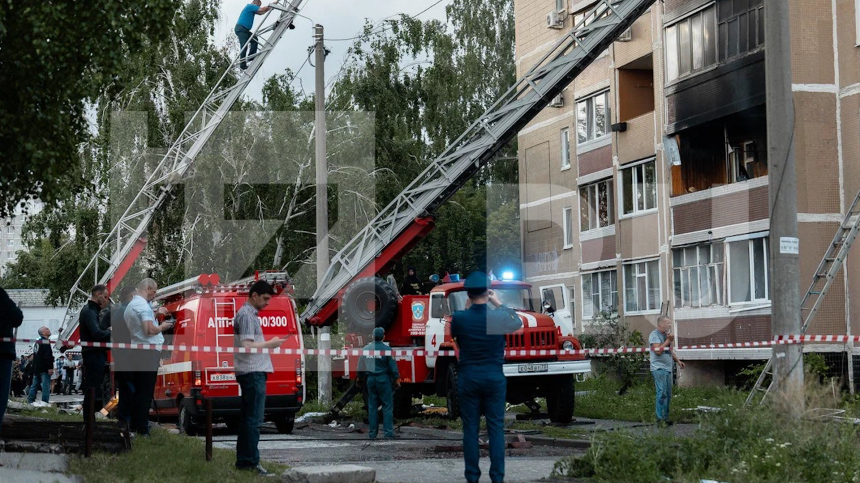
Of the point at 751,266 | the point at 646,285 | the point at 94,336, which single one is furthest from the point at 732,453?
the point at 646,285

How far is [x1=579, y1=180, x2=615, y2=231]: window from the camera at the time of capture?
114ft

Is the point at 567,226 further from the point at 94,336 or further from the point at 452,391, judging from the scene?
the point at 94,336

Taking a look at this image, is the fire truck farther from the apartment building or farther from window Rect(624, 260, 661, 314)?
window Rect(624, 260, 661, 314)

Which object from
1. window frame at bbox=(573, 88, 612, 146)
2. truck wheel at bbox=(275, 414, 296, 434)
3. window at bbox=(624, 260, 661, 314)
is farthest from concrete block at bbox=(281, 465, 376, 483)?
window frame at bbox=(573, 88, 612, 146)

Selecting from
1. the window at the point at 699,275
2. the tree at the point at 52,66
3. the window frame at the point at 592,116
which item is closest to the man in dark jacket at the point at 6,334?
the tree at the point at 52,66

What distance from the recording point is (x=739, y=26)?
2580 centimetres

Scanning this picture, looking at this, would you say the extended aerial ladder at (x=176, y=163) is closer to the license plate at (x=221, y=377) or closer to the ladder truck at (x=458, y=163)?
the ladder truck at (x=458, y=163)

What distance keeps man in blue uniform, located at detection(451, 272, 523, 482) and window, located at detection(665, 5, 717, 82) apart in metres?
18.7

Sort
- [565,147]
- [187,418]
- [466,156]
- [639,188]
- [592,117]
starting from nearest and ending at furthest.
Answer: [187,418], [466,156], [639,188], [592,117], [565,147]

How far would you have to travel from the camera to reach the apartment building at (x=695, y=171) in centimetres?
2456

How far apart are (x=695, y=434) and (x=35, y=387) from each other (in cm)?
1943

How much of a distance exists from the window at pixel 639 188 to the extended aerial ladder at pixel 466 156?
382 inches

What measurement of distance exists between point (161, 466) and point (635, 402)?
13.2 m

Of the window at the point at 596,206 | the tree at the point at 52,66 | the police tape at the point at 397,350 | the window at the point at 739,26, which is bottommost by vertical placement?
the police tape at the point at 397,350
